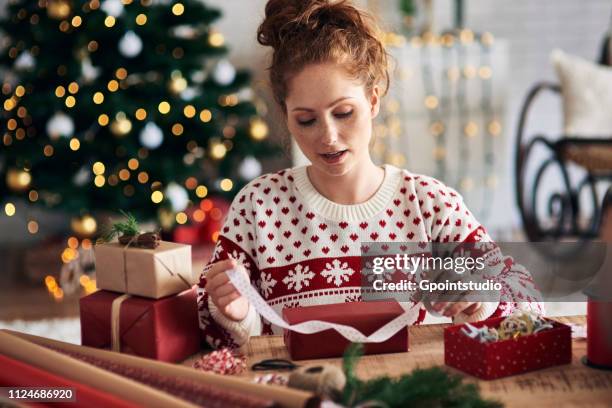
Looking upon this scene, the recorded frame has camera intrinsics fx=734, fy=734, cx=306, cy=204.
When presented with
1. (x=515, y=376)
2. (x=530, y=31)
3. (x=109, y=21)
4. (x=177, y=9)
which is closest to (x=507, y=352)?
(x=515, y=376)

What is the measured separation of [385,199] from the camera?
152cm

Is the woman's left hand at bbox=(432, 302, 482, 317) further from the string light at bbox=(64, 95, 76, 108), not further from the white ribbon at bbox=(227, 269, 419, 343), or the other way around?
the string light at bbox=(64, 95, 76, 108)

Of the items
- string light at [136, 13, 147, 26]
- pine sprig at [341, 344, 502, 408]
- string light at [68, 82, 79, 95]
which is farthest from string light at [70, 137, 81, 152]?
pine sprig at [341, 344, 502, 408]

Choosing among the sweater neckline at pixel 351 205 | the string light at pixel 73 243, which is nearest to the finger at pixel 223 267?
the sweater neckline at pixel 351 205

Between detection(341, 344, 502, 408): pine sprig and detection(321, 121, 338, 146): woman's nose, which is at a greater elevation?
detection(321, 121, 338, 146): woman's nose

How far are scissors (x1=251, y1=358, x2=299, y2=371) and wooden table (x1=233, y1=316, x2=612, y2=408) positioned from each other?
0.05 ft

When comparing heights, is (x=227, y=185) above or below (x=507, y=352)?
above

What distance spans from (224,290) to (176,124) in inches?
99.3

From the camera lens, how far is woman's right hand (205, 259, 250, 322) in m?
1.09

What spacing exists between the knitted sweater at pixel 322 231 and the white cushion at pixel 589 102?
2555mm

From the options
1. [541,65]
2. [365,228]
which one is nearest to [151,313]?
[365,228]

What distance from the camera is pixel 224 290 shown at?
110 cm

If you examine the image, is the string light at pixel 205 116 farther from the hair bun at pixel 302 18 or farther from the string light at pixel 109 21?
the hair bun at pixel 302 18

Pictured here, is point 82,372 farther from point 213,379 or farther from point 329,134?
point 329,134
